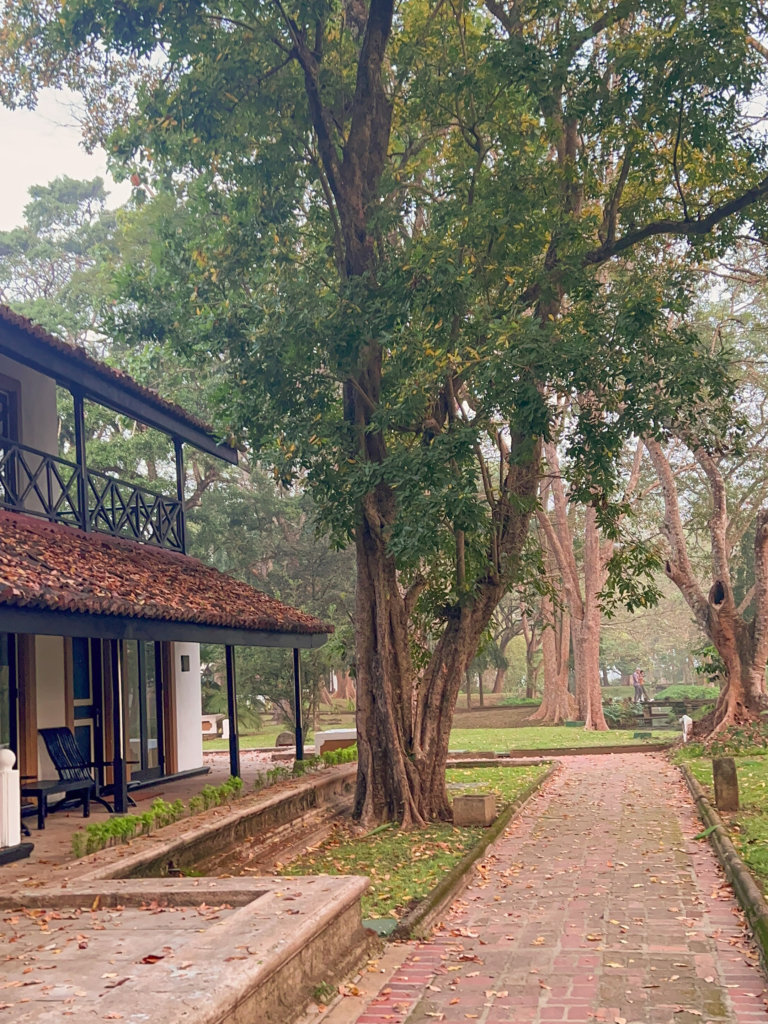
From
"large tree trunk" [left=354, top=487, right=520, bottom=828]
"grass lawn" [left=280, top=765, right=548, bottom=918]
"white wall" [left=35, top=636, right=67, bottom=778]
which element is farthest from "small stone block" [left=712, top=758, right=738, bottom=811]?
"white wall" [left=35, top=636, right=67, bottom=778]

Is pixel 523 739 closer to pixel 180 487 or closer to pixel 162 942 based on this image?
pixel 180 487

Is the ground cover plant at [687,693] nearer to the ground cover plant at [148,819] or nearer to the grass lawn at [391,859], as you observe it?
the ground cover plant at [148,819]

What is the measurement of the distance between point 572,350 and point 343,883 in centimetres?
591

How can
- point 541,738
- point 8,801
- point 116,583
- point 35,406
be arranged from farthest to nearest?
point 541,738 → point 35,406 → point 116,583 → point 8,801

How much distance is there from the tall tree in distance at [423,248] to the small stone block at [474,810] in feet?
1.36

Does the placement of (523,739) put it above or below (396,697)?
below

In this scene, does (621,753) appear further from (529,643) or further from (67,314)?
(529,643)

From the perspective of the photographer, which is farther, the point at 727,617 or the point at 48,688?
the point at 727,617

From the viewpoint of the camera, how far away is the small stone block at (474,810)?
12.6 meters

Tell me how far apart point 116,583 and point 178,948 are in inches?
233

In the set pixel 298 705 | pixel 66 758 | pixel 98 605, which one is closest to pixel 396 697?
pixel 298 705

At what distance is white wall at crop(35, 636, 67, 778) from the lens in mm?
12648

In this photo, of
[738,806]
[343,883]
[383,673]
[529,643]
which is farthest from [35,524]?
[529,643]

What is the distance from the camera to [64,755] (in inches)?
460
